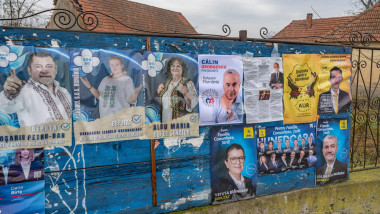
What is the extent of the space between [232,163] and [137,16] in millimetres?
15751

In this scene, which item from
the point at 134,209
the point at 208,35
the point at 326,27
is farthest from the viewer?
the point at 326,27

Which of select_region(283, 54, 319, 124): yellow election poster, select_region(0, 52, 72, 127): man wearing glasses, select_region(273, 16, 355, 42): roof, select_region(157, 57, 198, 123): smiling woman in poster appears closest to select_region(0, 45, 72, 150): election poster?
select_region(0, 52, 72, 127): man wearing glasses

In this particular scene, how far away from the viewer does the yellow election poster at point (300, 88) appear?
374cm

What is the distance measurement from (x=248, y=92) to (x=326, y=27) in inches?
940

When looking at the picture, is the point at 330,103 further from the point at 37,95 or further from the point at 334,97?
the point at 37,95

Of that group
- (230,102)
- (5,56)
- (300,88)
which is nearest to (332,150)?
(300,88)

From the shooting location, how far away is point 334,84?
401cm

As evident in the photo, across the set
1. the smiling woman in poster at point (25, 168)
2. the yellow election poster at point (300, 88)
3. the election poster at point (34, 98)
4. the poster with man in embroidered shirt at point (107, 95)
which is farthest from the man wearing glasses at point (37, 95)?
the yellow election poster at point (300, 88)

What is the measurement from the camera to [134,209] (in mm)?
3117

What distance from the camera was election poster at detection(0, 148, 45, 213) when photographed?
261cm

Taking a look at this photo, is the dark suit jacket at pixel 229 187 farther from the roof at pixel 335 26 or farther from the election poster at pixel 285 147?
the roof at pixel 335 26

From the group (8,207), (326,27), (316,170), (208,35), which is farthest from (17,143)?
(326,27)

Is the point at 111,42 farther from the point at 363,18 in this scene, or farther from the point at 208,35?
the point at 363,18

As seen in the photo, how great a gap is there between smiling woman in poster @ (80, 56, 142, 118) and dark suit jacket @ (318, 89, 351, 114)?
7.52 feet
